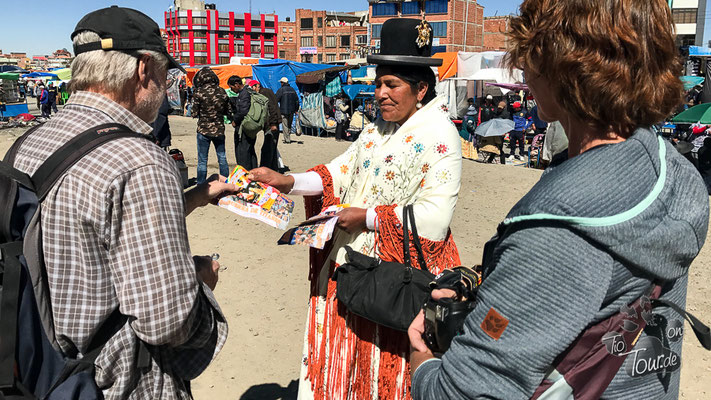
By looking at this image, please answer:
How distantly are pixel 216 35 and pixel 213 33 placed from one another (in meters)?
0.62

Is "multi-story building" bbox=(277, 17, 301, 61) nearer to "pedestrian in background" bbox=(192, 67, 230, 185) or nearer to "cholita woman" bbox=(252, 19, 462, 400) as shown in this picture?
"pedestrian in background" bbox=(192, 67, 230, 185)

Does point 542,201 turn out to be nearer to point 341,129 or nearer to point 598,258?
point 598,258

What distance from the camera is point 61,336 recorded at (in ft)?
4.70

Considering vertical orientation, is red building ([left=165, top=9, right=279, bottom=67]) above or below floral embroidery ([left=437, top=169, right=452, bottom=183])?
above

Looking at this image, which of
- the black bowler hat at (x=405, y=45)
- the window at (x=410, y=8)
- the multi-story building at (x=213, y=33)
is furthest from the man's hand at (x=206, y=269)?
the multi-story building at (x=213, y=33)

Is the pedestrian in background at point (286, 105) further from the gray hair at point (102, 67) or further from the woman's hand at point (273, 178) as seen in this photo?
the gray hair at point (102, 67)

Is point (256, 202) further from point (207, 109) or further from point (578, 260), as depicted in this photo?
point (207, 109)

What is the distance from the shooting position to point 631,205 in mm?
964

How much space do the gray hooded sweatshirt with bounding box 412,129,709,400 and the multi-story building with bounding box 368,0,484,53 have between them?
6935 centimetres

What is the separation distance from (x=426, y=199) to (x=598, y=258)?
148 cm

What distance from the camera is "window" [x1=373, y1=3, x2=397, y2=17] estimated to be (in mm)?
71137

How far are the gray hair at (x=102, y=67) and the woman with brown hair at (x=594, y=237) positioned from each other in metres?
1.13

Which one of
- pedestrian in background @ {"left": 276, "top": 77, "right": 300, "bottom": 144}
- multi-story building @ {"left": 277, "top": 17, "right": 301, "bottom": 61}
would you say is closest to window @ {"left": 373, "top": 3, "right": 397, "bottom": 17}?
multi-story building @ {"left": 277, "top": 17, "right": 301, "bottom": 61}

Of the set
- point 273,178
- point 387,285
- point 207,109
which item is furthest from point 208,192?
point 207,109
